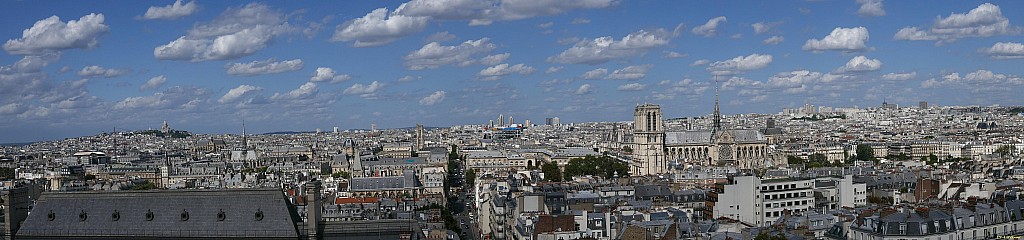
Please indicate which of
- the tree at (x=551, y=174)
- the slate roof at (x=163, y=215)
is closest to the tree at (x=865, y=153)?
the tree at (x=551, y=174)

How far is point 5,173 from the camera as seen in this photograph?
14700 centimetres

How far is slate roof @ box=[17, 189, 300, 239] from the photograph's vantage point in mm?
31422

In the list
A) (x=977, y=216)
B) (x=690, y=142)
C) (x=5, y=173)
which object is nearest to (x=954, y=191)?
(x=977, y=216)

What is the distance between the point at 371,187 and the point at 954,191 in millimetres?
47387

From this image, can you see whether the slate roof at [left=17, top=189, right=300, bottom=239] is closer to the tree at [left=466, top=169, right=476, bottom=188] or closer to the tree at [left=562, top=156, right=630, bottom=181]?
the tree at [left=562, top=156, right=630, bottom=181]

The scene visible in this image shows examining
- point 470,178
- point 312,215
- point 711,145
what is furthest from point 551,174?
point 312,215

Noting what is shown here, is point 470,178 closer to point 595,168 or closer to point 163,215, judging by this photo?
point 595,168

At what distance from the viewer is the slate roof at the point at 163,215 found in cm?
3142

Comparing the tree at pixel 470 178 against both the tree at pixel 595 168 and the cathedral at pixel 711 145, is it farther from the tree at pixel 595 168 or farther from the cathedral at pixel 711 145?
the cathedral at pixel 711 145

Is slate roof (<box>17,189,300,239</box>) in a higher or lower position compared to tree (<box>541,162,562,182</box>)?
higher

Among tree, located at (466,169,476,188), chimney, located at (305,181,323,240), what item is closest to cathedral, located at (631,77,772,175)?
tree, located at (466,169,476,188)

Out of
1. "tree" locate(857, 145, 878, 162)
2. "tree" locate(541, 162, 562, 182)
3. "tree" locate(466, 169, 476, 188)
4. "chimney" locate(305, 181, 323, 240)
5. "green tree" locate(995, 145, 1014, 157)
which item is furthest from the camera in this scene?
"tree" locate(857, 145, 878, 162)

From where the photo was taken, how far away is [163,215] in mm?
32094

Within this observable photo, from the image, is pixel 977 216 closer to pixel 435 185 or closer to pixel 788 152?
pixel 435 185
